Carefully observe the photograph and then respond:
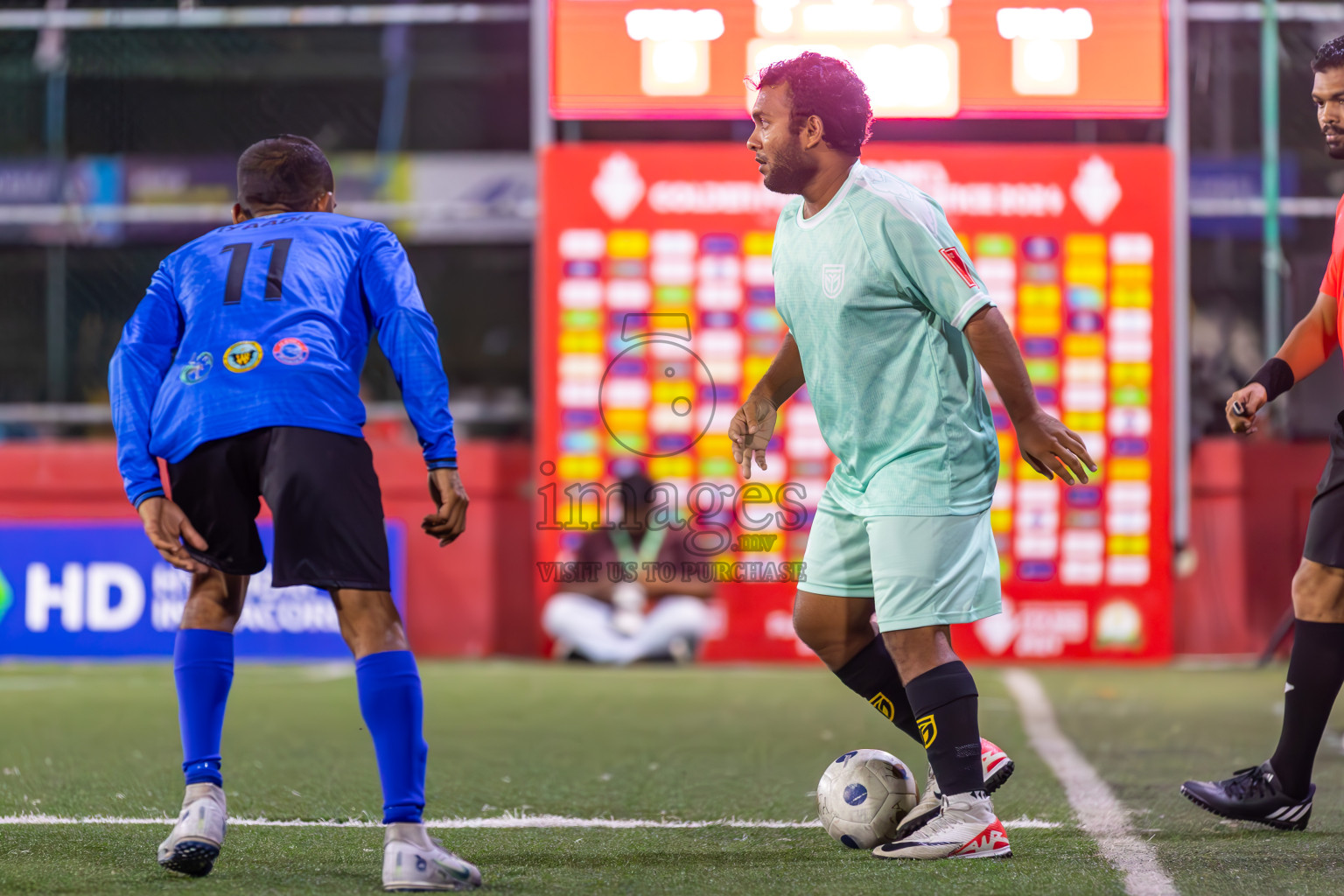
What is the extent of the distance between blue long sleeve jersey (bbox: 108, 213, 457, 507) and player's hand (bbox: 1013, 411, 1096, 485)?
1.18 metres

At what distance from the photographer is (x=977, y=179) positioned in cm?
954

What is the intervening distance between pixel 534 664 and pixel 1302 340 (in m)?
5.95

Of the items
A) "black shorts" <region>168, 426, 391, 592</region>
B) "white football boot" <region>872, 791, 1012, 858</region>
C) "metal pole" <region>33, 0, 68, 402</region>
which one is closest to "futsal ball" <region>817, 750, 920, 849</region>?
"white football boot" <region>872, 791, 1012, 858</region>

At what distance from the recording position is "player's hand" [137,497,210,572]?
128 inches

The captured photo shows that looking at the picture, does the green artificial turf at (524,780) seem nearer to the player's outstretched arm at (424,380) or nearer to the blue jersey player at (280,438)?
the blue jersey player at (280,438)

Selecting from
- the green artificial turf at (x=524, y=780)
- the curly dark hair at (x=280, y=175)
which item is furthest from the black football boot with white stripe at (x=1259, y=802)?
the curly dark hair at (x=280, y=175)

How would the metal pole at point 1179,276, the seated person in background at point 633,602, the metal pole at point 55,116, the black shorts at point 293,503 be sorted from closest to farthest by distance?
the black shorts at point 293,503 → the seated person in background at point 633,602 → the metal pole at point 1179,276 → the metal pole at point 55,116

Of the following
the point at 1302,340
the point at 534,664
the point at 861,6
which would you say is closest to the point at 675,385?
the point at 534,664

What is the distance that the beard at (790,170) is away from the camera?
143 inches

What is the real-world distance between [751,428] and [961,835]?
106 cm

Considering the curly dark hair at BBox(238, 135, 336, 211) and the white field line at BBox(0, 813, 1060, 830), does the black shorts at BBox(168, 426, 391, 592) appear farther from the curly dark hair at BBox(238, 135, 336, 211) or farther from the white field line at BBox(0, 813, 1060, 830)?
the white field line at BBox(0, 813, 1060, 830)

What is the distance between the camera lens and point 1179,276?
955 cm

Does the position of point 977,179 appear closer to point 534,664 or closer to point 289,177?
point 534,664

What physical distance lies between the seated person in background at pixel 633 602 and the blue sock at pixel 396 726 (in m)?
6.06
